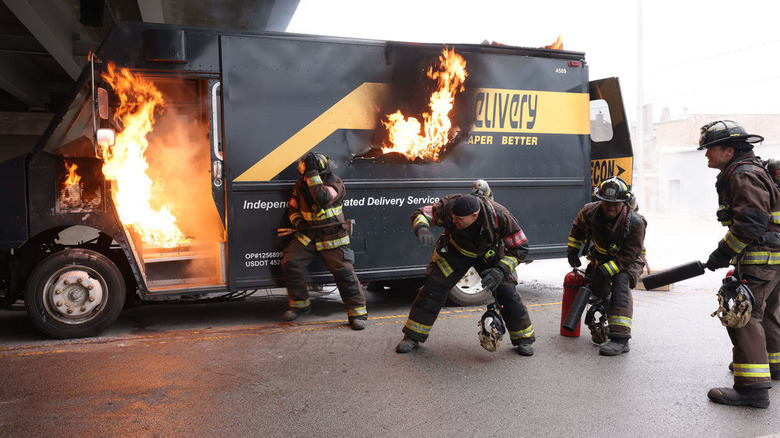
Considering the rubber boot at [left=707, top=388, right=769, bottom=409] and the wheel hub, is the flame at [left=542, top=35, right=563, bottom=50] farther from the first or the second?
the wheel hub

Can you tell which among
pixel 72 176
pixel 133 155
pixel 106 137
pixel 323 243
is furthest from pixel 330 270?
pixel 72 176

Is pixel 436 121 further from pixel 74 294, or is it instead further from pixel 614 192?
pixel 74 294

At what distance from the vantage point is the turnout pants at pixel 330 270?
6.33 metres

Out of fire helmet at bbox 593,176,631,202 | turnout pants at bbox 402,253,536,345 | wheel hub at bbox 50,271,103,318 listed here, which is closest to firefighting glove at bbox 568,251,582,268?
fire helmet at bbox 593,176,631,202

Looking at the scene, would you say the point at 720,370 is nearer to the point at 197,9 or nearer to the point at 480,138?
the point at 480,138

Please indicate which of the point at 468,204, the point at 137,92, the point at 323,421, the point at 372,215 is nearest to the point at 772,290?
the point at 468,204

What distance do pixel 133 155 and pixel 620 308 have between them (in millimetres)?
5119

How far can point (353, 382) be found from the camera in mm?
4566

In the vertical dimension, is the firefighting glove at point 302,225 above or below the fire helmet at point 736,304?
above

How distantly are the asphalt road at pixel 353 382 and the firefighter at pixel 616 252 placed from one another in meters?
0.27

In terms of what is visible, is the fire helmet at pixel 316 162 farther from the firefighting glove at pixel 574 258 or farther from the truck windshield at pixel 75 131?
the firefighting glove at pixel 574 258

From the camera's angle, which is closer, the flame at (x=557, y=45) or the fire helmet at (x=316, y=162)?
the fire helmet at (x=316, y=162)

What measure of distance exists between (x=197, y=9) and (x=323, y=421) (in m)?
9.74

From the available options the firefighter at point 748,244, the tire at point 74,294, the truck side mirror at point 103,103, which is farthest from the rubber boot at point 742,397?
the truck side mirror at point 103,103
